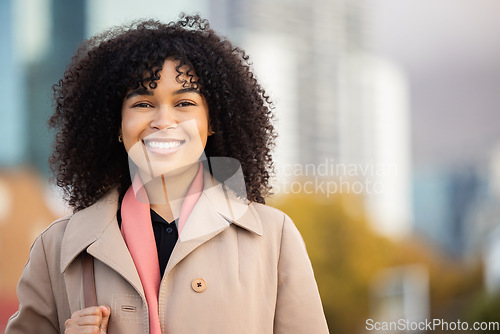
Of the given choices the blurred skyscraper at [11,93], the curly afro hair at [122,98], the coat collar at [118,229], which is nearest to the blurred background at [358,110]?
the blurred skyscraper at [11,93]

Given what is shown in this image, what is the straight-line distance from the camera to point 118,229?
1.53m

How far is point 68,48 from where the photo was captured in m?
5.10

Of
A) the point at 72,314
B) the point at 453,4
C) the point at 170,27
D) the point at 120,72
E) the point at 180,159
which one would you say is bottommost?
the point at 72,314

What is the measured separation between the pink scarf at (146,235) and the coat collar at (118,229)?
0.07 feet

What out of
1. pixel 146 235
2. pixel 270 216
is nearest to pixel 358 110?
pixel 270 216

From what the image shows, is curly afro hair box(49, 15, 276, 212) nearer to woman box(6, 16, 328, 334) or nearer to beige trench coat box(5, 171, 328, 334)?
woman box(6, 16, 328, 334)

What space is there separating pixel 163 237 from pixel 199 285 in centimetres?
18

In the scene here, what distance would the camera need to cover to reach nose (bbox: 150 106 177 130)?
1.47m

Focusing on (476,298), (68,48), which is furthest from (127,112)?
(476,298)

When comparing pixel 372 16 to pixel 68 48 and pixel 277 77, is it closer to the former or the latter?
pixel 277 77

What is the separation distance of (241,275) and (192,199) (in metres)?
0.26

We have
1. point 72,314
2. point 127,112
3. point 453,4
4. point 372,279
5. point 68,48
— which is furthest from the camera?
point 372,279

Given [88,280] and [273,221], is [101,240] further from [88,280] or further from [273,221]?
[273,221]

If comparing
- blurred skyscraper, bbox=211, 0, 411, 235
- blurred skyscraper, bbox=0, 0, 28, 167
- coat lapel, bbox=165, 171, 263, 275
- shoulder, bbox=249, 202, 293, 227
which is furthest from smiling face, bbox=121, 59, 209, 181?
blurred skyscraper, bbox=0, 0, 28, 167
